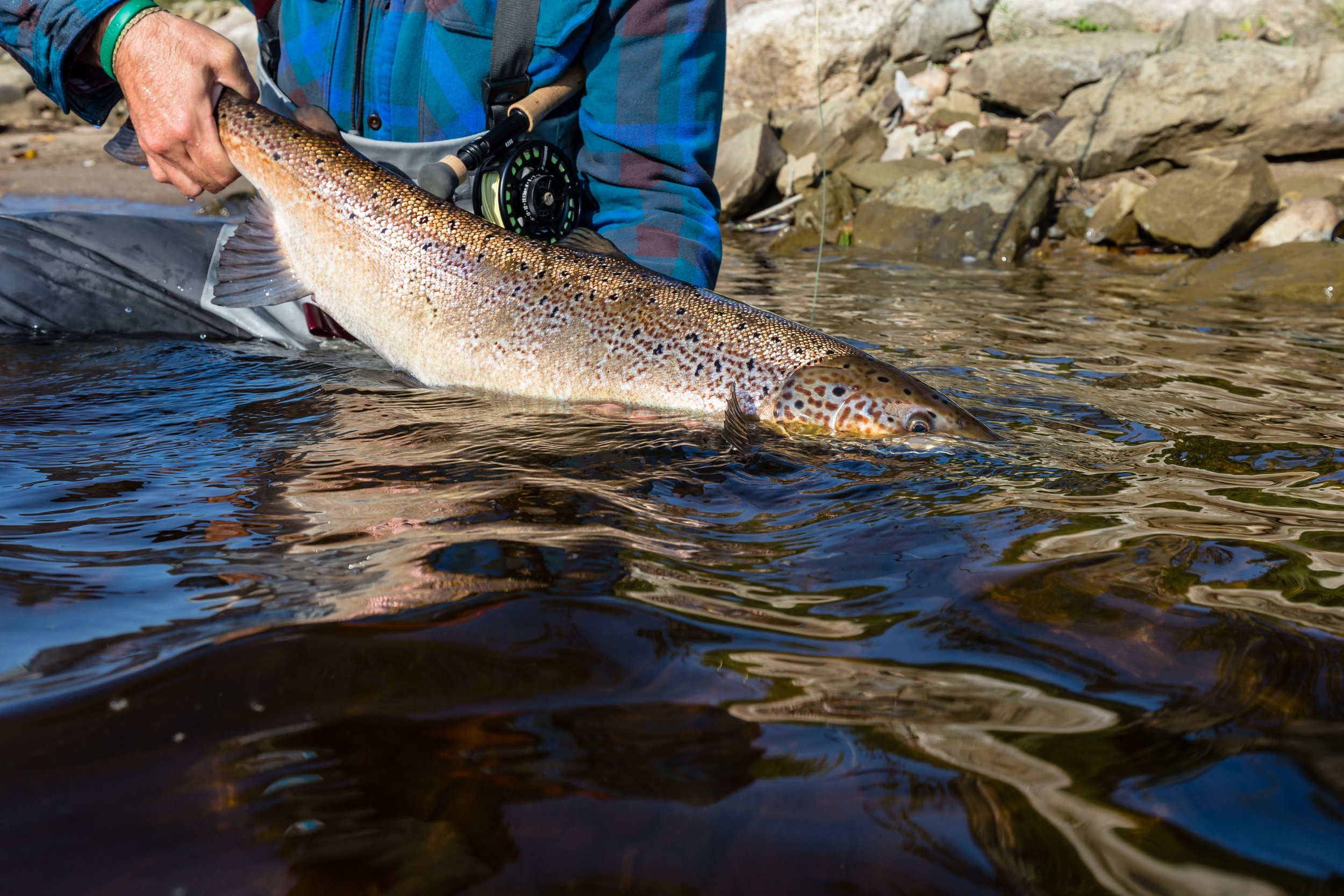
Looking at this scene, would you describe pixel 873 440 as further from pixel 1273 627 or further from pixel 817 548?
pixel 1273 627

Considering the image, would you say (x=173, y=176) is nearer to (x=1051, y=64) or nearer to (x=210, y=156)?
(x=210, y=156)

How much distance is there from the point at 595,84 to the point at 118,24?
170 centimetres

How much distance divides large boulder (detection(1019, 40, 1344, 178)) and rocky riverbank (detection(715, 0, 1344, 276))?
2cm

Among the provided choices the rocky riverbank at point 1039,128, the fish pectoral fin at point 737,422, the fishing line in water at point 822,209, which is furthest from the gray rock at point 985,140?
the fish pectoral fin at point 737,422

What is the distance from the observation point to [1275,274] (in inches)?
273

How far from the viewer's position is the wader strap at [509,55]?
3.71 meters

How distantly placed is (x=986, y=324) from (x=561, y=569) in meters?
4.37

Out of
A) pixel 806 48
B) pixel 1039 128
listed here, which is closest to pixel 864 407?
pixel 1039 128

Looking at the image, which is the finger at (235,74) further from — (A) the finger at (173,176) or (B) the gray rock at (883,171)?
(B) the gray rock at (883,171)

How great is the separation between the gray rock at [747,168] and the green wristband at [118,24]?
26.4 ft

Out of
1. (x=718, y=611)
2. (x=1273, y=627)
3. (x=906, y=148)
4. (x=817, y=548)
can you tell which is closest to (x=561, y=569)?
(x=718, y=611)

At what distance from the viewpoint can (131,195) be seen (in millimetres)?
12039

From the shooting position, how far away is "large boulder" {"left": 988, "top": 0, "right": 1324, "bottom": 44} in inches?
446

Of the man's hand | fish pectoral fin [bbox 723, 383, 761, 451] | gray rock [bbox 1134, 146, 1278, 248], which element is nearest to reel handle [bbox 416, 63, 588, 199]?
the man's hand
